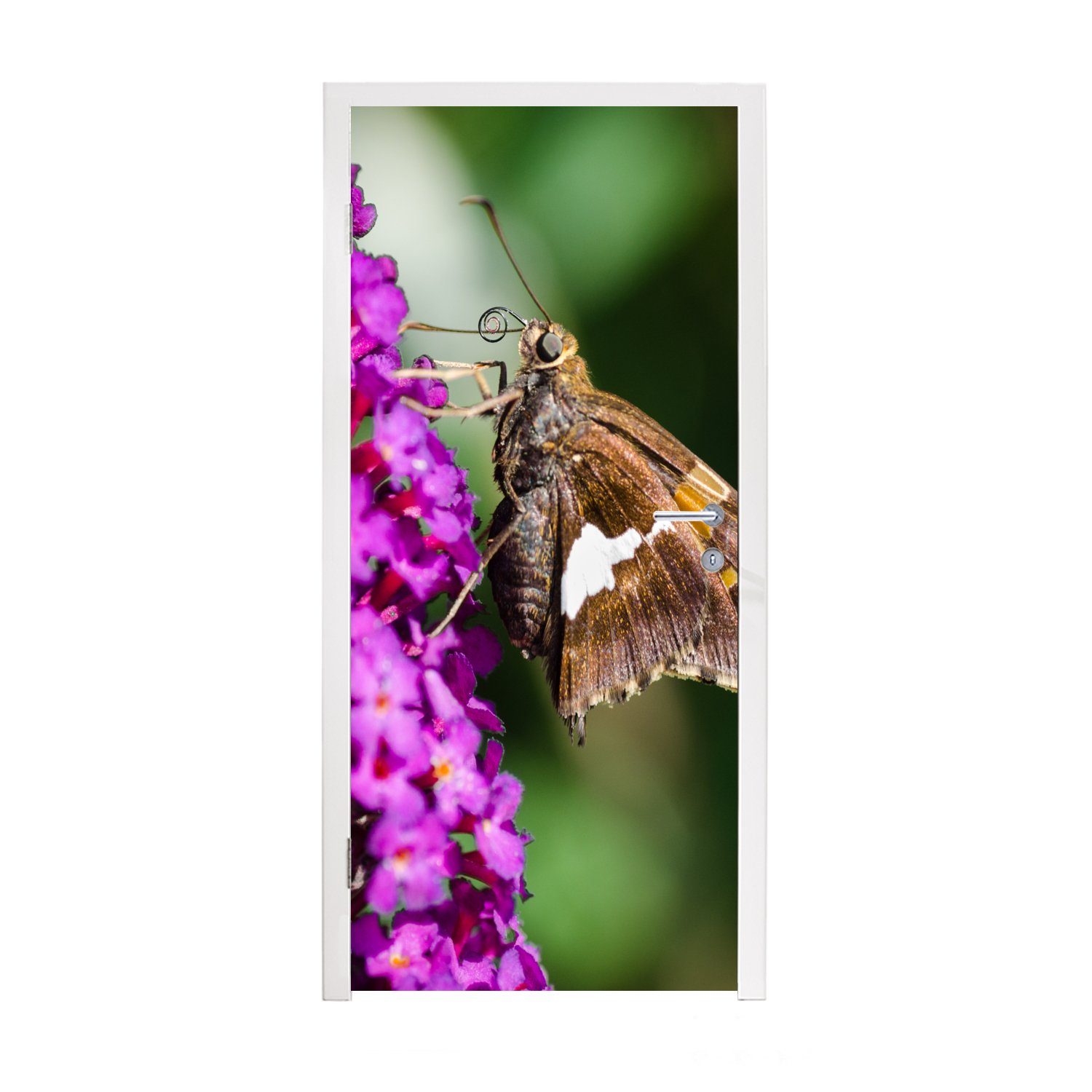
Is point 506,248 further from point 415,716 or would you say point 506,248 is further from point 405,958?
point 405,958

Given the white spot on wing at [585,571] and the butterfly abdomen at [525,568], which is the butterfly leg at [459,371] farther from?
the white spot on wing at [585,571]

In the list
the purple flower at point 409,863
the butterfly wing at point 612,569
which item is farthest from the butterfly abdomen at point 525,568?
the purple flower at point 409,863

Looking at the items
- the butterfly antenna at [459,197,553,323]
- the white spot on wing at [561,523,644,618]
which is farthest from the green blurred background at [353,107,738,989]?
the white spot on wing at [561,523,644,618]

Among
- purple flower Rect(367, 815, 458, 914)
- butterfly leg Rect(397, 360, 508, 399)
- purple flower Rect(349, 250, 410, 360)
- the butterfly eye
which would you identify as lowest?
purple flower Rect(367, 815, 458, 914)

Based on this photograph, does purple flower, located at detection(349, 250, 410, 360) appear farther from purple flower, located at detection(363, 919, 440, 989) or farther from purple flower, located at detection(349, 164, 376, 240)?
purple flower, located at detection(363, 919, 440, 989)

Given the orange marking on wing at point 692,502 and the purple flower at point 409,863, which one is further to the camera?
the orange marking on wing at point 692,502

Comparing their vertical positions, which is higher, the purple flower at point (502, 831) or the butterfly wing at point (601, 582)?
the butterfly wing at point (601, 582)
